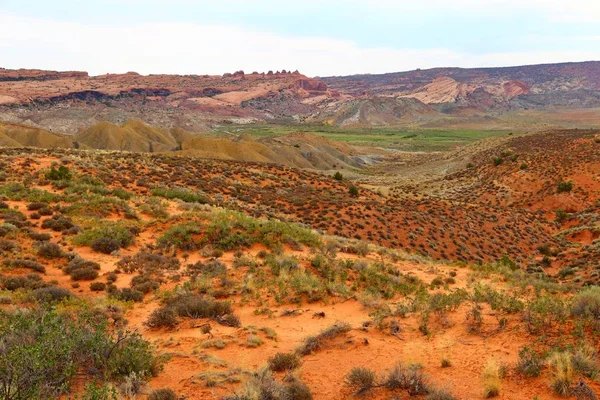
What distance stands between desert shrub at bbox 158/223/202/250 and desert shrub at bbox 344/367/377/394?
9.82 meters

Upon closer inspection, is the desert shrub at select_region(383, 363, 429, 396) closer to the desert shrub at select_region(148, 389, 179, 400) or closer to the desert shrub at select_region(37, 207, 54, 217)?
the desert shrub at select_region(148, 389, 179, 400)

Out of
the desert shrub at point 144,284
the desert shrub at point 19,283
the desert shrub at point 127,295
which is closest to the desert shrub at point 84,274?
the desert shrub at point 19,283

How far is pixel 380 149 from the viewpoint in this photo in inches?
5256

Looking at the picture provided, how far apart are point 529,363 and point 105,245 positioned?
1312cm

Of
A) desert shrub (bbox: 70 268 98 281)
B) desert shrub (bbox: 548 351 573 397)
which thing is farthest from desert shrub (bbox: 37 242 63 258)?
desert shrub (bbox: 548 351 573 397)

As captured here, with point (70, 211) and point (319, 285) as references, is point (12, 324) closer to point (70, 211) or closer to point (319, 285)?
point (319, 285)

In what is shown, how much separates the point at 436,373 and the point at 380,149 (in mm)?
129852

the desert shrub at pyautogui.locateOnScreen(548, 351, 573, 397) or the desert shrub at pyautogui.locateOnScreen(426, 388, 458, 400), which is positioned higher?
the desert shrub at pyautogui.locateOnScreen(548, 351, 573, 397)

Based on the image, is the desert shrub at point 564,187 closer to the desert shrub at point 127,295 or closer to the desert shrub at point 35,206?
the desert shrub at point 127,295

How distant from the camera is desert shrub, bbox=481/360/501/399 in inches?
251

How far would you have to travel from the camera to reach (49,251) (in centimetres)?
1324

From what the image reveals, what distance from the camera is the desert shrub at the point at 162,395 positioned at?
619 cm

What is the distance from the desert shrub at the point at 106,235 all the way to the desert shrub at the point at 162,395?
9596 millimetres

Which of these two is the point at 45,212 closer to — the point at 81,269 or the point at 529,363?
the point at 81,269
